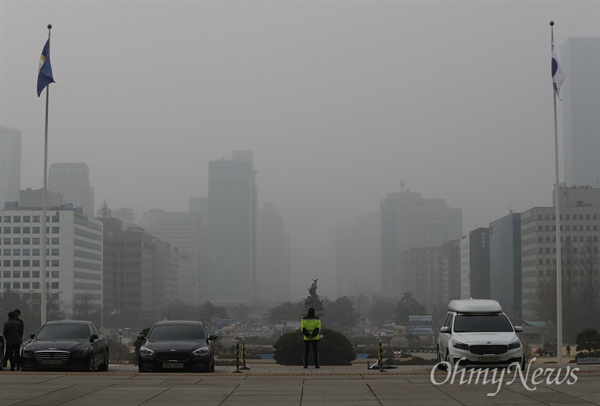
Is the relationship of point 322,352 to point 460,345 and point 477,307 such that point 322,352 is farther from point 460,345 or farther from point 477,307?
point 460,345

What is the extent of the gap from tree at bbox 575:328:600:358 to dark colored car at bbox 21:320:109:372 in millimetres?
19762

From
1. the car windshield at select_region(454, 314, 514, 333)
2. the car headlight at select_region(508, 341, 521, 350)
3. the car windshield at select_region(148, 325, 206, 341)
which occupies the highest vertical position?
the car windshield at select_region(454, 314, 514, 333)

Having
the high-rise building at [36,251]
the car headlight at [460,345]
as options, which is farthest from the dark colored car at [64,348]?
the high-rise building at [36,251]

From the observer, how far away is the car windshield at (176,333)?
28.1 metres

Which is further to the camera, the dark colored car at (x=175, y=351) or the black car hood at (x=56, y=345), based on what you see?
the black car hood at (x=56, y=345)

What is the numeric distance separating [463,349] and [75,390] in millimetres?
10248

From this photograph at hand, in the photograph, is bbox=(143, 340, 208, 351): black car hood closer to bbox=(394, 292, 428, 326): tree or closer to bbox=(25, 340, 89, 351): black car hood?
bbox=(25, 340, 89, 351): black car hood

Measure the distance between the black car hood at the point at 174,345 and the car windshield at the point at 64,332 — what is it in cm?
242

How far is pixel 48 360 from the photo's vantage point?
27.3m

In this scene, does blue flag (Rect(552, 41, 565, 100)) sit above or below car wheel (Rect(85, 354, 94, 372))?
above

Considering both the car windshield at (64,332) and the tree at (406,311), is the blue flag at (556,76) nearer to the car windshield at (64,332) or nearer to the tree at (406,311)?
the car windshield at (64,332)

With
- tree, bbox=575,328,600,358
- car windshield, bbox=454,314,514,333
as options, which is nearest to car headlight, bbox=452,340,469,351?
car windshield, bbox=454,314,514,333

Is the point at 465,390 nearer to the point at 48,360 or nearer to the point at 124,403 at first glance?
the point at 124,403

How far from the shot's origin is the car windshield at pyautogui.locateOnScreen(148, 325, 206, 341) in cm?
2809
